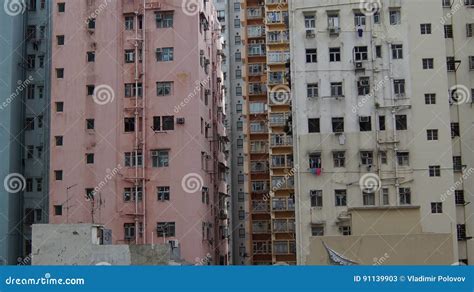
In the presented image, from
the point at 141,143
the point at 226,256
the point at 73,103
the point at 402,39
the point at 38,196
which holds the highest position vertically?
the point at 402,39

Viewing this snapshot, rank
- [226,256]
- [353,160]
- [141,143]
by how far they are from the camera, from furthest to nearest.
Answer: [226,256] < [141,143] < [353,160]

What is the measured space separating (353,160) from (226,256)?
1022 centimetres

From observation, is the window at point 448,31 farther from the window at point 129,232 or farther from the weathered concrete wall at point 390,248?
the window at point 129,232

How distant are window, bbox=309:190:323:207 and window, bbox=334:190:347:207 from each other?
0.56 metres

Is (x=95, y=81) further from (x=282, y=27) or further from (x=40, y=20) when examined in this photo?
(x=282, y=27)

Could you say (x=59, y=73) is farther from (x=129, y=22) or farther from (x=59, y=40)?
(x=129, y=22)

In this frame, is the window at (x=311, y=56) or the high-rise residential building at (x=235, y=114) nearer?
the window at (x=311, y=56)

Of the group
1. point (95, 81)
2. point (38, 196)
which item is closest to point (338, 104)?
point (95, 81)

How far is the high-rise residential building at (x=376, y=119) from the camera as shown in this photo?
24.6m

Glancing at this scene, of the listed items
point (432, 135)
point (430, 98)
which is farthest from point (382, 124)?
point (430, 98)

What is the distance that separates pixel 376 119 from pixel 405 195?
9.95 feet

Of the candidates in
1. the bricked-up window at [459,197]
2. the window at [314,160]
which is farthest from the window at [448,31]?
the window at [314,160]

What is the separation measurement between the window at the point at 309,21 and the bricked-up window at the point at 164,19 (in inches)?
220

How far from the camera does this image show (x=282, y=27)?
113ft
